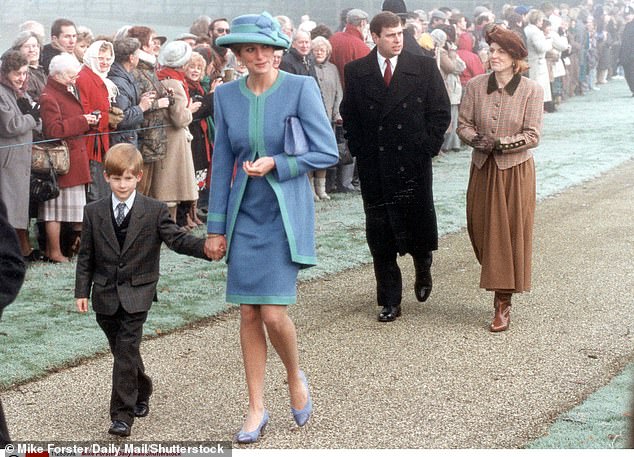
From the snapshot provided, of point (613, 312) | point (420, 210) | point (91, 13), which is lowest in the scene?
point (613, 312)

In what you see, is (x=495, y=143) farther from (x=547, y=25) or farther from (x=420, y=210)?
(x=547, y=25)

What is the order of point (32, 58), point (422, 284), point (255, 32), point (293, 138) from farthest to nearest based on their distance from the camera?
1. point (32, 58)
2. point (422, 284)
3. point (293, 138)
4. point (255, 32)

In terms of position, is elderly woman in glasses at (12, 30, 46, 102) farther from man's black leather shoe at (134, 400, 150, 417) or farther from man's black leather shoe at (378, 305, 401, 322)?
man's black leather shoe at (134, 400, 150, 417)

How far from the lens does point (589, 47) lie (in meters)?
30.6

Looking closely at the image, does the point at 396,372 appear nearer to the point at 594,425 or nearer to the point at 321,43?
the point at 594,425

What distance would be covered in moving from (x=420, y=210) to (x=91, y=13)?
5.70m

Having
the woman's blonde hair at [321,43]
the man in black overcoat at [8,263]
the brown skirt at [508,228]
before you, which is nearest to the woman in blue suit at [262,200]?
the man in black overcoat at [8,263]

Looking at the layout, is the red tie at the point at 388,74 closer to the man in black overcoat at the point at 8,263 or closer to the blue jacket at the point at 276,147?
the blue jacket at the point at 276,147

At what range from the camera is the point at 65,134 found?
1001cm

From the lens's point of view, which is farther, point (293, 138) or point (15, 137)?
point (15, 137)

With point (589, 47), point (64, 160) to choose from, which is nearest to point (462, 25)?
point (589, 47)

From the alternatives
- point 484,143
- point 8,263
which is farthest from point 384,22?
point 8,263

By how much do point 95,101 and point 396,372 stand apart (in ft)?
14.2

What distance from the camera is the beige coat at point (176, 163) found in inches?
442
